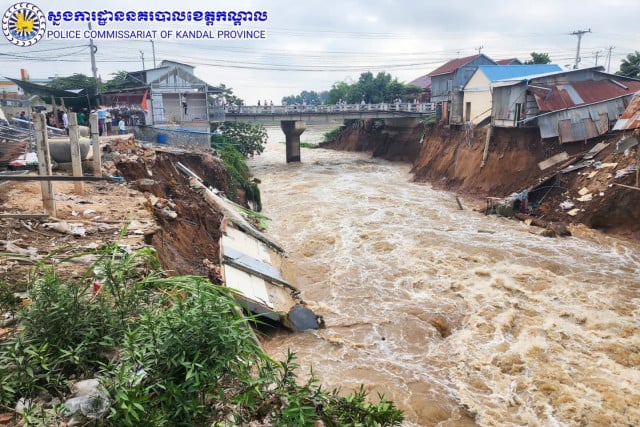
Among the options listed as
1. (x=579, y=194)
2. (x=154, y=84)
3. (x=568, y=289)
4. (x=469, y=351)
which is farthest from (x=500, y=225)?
(x=154, y=84)

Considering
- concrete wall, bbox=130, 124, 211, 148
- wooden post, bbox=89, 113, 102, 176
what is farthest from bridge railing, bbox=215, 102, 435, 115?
wooden post, bbox=89, 113, 102, 176

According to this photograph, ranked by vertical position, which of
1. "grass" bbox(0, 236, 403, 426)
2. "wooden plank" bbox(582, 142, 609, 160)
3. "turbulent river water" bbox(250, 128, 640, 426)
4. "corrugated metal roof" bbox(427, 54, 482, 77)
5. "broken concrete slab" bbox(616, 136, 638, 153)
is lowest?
"turbulent river water" bbox(250, 128, 640, 426)

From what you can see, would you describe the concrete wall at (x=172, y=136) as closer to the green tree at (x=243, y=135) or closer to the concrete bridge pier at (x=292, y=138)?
the green tree at (x=243, y=135)

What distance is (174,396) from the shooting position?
386 cm

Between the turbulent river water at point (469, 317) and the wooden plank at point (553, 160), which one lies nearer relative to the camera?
the turbulent river water at point (469, 317)

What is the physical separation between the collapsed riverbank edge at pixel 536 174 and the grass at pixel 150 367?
17.0 m

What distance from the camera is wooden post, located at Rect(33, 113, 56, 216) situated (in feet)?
27.7

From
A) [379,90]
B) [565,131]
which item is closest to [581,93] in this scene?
[565,131]

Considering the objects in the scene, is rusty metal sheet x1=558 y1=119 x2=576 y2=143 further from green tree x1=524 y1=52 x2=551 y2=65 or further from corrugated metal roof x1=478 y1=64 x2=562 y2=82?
green tree x1=524 y1=52 x2=551 y2=65

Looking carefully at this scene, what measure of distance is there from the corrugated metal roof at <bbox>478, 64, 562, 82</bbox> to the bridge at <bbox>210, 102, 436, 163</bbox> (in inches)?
362

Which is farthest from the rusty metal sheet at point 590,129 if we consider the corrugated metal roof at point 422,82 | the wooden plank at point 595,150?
the corrugated metal roof at point 422,82

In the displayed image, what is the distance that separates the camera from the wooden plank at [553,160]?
21.5 meters

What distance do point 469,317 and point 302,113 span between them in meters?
30.9

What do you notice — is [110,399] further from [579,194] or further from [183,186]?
[579,194]
